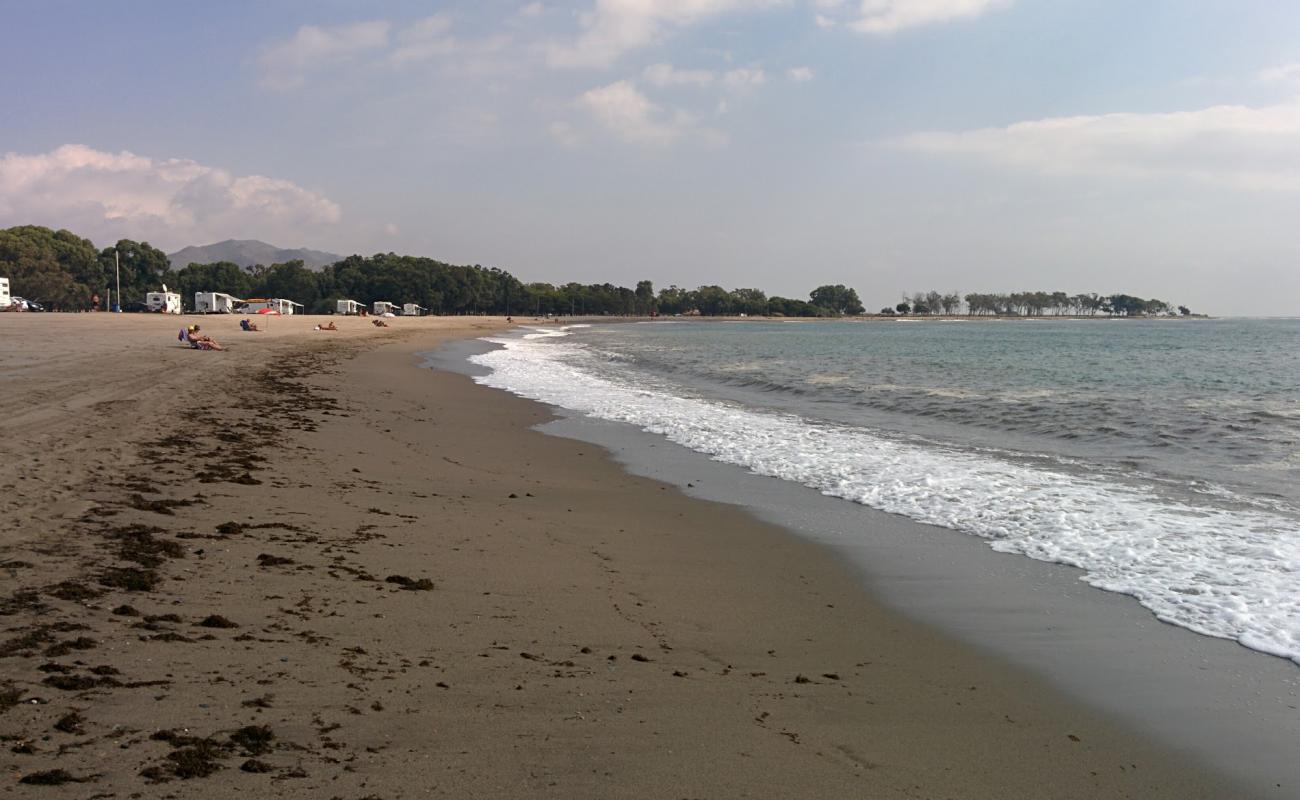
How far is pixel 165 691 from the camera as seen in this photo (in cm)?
335

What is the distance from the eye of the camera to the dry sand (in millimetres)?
3055

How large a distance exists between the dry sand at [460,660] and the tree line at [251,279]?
10242 centimetres

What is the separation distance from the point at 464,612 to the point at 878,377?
24.7 meters

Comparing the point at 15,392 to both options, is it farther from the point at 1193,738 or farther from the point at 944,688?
the point at 1193,738

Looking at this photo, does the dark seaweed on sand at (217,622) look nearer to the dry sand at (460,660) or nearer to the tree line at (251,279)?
the dry sand at (460,660)

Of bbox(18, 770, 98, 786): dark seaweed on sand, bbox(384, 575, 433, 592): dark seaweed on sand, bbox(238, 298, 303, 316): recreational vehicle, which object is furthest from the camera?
bbox(238, 298, 303, 316): recreational vehicle

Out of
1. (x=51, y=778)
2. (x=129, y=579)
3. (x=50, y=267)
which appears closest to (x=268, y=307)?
(x=50, y=267)

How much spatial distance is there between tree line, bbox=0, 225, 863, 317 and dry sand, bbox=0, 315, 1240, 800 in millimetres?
102423

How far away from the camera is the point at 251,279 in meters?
130

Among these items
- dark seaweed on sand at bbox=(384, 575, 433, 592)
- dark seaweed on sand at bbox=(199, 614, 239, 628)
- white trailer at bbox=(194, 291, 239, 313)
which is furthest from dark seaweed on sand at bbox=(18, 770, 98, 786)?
white trailer at bbox=(194, 291, 239, 313)

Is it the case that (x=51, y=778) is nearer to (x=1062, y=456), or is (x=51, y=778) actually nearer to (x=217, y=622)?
(x=217, y=622)

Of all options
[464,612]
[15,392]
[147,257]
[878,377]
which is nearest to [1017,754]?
[464,612]

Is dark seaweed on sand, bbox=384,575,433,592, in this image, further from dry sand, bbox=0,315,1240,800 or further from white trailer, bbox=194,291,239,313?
white trailer, bbox=194,291,239,313

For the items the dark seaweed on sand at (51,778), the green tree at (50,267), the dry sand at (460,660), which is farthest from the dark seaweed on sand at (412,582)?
the green tree at (50,267)
